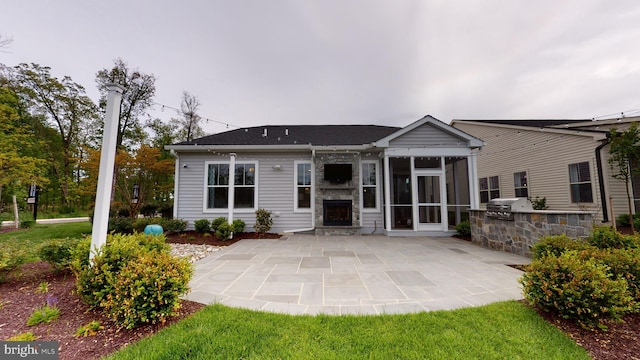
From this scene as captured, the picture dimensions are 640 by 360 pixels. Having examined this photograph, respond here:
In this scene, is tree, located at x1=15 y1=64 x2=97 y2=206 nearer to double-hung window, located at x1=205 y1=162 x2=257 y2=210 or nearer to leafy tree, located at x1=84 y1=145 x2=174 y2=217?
leafy tree, located at x1=84 y1=145 x2=174 y2=217

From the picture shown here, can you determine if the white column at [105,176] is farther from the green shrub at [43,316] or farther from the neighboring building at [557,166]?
the neighboring building at [557,166]

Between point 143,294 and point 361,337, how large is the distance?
85.1 inches

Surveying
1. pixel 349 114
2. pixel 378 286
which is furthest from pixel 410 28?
pixel 378 286

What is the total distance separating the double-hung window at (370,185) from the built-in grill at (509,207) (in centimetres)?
362

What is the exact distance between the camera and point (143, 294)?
84.7 inches

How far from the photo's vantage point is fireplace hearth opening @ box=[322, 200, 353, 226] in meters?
8.35

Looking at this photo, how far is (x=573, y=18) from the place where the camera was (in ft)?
22.0

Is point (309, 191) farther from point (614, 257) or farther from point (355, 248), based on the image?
point (614, 257)

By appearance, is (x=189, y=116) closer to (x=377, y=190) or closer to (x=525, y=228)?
(x=377, y=190)

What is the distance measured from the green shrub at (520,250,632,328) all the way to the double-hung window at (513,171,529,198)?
977 cm

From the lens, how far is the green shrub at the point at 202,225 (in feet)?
25.7

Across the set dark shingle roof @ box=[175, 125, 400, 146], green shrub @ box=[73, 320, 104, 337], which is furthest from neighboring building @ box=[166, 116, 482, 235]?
green shrub @ box=[73, 320, 104, 337]

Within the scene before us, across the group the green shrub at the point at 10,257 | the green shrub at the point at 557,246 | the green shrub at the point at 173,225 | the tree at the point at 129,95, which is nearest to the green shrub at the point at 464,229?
the green shrub at the point at 557,246

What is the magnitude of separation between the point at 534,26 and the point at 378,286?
9.32 m
